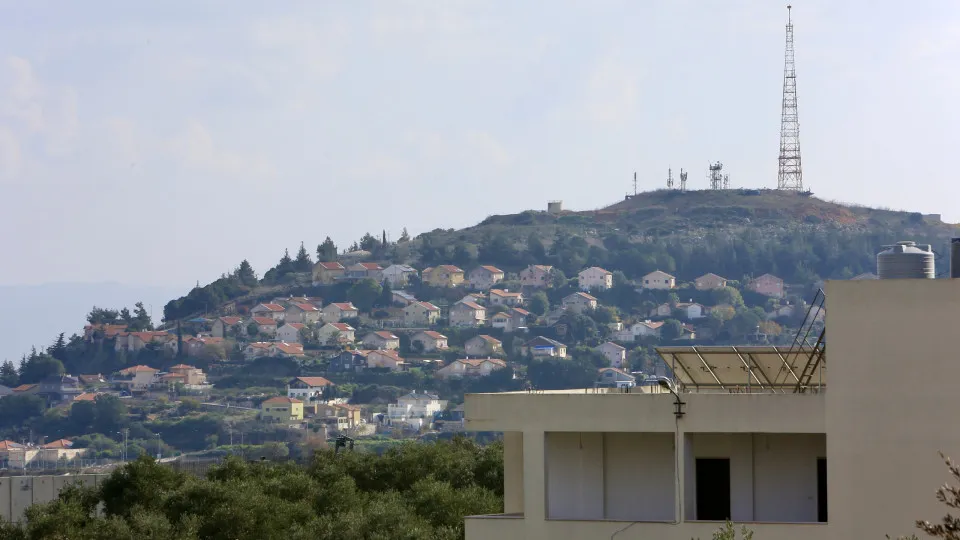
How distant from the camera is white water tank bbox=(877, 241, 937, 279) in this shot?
60.0 feet

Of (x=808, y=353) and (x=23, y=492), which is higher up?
(x=808, y=353)

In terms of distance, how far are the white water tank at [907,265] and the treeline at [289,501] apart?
2030 centimetres

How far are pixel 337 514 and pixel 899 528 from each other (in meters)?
27.9

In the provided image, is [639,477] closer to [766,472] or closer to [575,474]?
[575,474]

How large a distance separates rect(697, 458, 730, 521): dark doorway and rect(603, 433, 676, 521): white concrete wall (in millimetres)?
332

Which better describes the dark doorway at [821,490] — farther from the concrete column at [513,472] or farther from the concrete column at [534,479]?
the concrete column at [513,472]

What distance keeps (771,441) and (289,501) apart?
95.6 ft

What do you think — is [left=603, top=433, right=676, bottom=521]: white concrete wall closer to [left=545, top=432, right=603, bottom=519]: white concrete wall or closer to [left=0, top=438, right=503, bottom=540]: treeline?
[left=545, top=432, right=603, bottom=519]: white concrete wall

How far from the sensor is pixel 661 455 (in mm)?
19500

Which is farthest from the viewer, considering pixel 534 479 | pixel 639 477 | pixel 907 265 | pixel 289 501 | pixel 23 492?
pixel 23 492

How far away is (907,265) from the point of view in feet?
60.2

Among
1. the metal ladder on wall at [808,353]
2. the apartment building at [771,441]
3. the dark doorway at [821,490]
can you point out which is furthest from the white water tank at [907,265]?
the dark doorway at [821,490]

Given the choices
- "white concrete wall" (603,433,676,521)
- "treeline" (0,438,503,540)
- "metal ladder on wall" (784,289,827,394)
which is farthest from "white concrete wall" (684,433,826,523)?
"treeline" (0,438,503,540)

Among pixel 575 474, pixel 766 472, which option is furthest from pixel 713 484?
pixel 575 474
